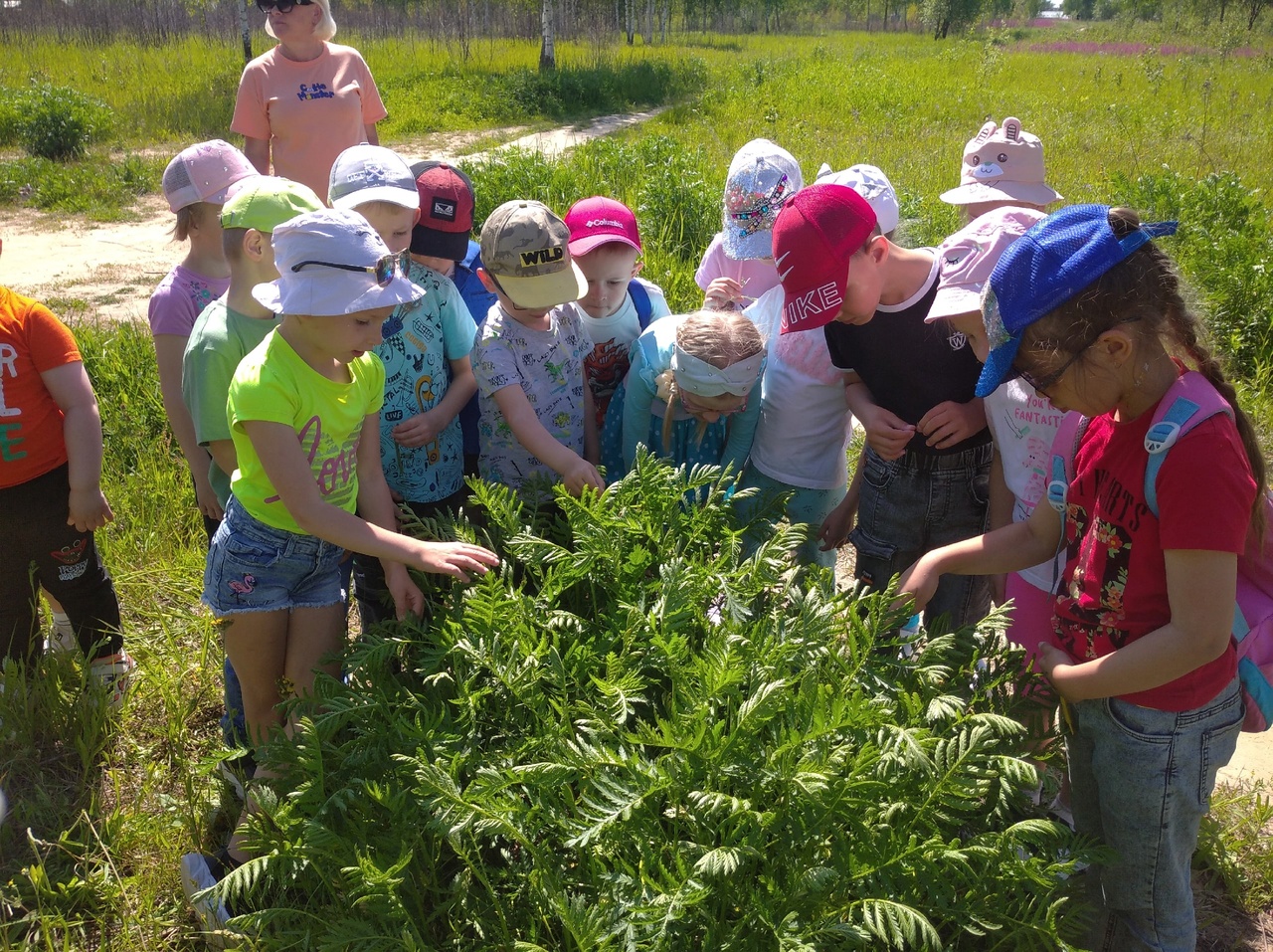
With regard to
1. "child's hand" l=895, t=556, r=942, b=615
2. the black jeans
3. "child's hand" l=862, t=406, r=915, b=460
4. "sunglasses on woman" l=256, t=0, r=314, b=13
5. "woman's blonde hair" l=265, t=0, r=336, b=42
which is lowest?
the black jeans

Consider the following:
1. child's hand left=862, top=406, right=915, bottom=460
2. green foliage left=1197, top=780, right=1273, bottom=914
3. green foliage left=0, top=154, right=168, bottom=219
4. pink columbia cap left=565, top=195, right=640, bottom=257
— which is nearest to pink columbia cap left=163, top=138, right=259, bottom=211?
pink columbia cap left=565, top=195, right=640, bottom=257

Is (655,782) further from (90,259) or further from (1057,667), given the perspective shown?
(90,259)

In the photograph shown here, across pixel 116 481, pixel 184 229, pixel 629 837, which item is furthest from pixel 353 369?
pixel 116 481

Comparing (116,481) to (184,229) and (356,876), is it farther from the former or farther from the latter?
(356,876)

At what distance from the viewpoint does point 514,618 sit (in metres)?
1.89

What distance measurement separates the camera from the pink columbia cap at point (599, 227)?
2854 millimetres

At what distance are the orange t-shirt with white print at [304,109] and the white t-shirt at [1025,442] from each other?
129 inches

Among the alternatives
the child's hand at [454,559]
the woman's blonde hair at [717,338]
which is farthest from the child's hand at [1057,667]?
the child's hand at [454,559]

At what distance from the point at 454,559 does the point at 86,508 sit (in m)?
1.46

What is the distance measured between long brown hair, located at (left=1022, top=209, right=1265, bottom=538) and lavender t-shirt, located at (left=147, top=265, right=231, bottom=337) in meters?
2.33

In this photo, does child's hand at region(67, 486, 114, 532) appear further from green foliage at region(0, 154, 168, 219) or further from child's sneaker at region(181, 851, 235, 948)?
green foliage at region(0, 154, 168, 219)

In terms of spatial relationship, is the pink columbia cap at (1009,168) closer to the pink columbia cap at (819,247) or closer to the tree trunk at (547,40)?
the pink columbia cap at (819,247)

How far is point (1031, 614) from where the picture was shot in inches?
95.4

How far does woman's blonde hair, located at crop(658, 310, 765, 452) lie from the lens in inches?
96.5
